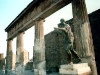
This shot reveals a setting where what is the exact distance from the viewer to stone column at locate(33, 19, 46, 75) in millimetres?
8280

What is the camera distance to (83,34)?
18.1 ft

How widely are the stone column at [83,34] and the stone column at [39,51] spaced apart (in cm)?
340

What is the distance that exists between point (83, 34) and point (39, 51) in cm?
400

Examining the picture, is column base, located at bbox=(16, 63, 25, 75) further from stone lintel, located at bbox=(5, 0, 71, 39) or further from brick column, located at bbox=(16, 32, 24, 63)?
stone lintel, located at bbox=(5, 0, 71, 39)

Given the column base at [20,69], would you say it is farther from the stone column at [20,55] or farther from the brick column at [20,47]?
the brick column at [20,47]

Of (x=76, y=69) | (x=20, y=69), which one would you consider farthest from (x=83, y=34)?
(x=20, y=69)

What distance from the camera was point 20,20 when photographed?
11.5 meters

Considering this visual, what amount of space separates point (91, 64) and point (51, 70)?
10.7 metres

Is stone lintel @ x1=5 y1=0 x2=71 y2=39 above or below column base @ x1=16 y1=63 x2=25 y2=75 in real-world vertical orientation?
above

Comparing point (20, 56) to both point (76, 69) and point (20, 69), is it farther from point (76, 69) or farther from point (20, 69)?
point (76, 69)

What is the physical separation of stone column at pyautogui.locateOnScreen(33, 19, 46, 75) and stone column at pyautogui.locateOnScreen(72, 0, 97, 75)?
340 centimetres

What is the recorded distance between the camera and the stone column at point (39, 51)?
828 centimetres

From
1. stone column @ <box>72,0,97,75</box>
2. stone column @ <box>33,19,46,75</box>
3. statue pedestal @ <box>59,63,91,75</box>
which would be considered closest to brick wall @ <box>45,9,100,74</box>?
stone column @ <box>33,19,46,75</box>

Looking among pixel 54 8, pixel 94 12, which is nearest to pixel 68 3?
pixel 54 8
